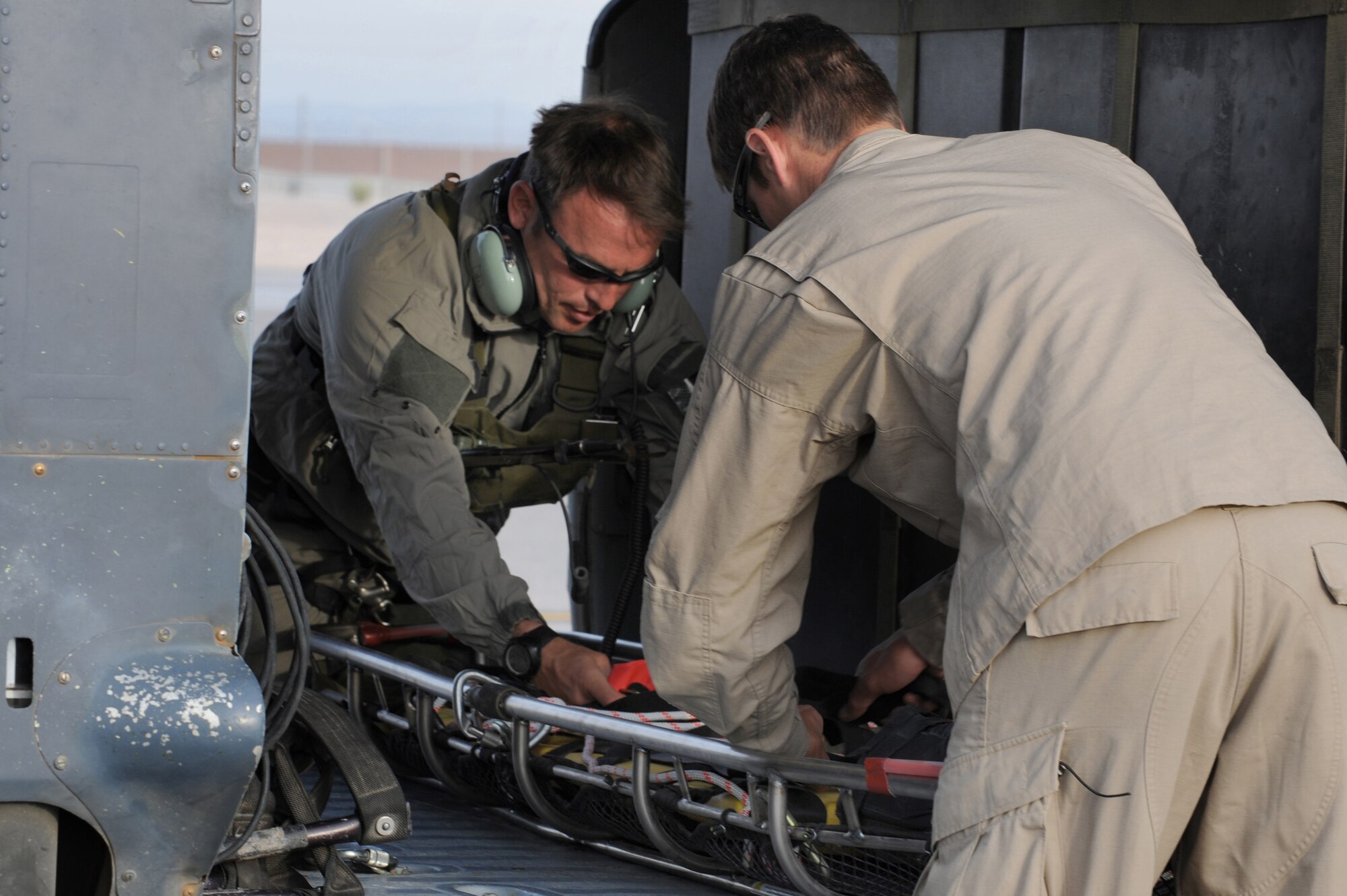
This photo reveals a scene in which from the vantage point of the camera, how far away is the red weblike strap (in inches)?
72.7

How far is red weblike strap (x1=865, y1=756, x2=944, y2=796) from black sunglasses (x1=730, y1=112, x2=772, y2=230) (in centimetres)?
78

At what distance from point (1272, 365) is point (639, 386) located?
199 centimetres

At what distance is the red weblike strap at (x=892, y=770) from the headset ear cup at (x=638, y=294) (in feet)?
4.81

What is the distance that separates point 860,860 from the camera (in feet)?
6.94

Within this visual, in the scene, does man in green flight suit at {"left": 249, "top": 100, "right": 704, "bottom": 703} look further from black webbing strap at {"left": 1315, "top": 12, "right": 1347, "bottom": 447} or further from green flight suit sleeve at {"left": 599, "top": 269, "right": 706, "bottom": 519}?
black webbing strap at {"left": 1315, "top": 12, "right": 1347, "bottom": 447}

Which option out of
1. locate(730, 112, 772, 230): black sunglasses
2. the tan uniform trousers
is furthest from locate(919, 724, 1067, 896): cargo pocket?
locate(730, 112, 772, 230): black sunglasses

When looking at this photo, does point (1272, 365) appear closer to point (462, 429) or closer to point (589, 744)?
point (589, 744)

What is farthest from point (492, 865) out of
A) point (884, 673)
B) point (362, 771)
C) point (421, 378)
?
point (421, 378)

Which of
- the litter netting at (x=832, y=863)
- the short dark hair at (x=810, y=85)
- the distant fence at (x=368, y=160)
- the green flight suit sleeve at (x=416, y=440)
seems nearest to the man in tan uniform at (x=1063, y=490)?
the short dark hair at (x=810, y=85)

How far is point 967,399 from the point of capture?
1605 mm

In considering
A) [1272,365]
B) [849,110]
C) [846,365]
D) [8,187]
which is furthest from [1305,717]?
[8,187]

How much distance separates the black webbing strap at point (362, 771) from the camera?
7.44 ft

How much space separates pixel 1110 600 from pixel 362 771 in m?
1.34

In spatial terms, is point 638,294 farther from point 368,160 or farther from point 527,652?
point 368,160
